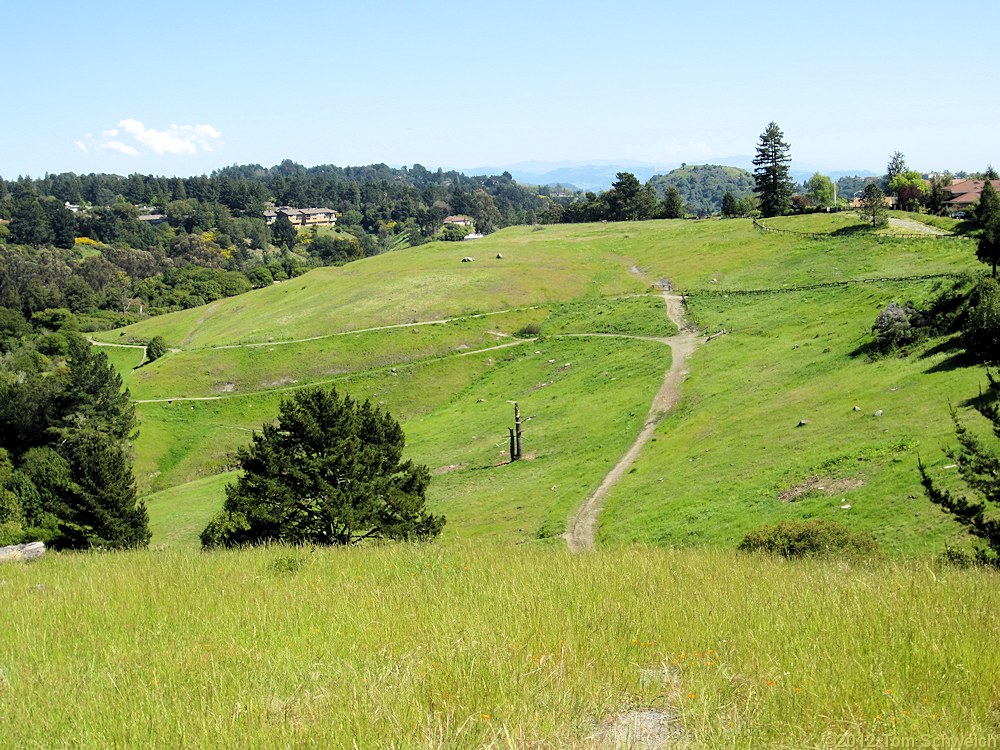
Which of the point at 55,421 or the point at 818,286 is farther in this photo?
the point at 818,286

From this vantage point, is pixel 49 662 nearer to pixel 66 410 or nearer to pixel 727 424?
pixel 727 424

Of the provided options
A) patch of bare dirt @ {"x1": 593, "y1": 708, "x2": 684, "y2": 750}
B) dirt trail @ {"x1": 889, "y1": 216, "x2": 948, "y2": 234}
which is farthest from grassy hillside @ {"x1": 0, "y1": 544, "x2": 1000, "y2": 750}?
dirt trail @ {"x1": 889, "y1": 216, "x2": 948, "y2": 234}

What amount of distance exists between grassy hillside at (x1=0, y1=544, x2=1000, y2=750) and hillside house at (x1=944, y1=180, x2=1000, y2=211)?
13496cm

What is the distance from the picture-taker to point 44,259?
174 metres

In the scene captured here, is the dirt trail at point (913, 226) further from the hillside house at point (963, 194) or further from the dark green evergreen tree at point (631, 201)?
the dark green evergreen tree at point (631, 201)

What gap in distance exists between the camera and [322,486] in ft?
87.8

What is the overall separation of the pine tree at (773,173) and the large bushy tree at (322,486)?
333 feet

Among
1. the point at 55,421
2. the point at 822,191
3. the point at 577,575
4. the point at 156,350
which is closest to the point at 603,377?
the point at 55,421

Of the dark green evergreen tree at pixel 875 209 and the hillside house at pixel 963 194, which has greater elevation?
the hillside house at pixel 963 194

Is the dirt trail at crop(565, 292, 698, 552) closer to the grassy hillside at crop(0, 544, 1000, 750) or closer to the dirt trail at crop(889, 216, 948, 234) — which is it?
the grassy hillside at crop(0, 544, 1000, 750)

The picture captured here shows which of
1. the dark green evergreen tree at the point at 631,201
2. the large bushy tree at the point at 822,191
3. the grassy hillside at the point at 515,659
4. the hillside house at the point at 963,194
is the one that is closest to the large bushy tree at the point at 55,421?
the grassy hillside at the point at 515,659

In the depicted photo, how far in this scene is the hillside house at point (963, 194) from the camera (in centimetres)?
12850

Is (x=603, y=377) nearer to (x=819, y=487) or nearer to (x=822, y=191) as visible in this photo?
(x=819, y=487)

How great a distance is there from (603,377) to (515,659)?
56521 millimetres
